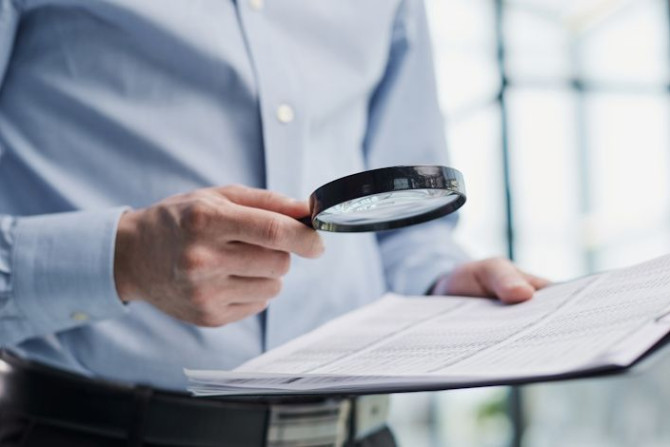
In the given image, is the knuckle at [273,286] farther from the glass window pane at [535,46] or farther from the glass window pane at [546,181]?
the glass window pane at [535,46]

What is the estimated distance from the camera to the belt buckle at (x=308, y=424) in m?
0.76

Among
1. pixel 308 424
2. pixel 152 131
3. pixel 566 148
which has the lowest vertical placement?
pixel 308 424

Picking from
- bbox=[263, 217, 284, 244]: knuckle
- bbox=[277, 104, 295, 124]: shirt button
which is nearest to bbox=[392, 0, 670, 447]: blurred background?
bbox=[277, 104, 295, 124]: shirt button

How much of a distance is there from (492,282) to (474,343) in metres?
0.24

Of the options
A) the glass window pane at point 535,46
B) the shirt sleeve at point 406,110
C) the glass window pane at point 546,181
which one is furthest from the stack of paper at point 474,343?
the glass window pane at point 535,46

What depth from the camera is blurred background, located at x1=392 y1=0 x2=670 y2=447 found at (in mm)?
3021

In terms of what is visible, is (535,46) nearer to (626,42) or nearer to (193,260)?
(626,42)

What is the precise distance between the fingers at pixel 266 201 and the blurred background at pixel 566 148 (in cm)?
228

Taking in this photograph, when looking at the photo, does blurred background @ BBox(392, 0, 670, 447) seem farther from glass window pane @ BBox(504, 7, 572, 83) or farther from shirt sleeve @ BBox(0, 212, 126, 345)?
shirt sleeve @ BBox(0, 212, 126, 345)

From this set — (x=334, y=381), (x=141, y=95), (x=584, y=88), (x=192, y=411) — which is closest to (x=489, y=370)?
(x=334, y=381)

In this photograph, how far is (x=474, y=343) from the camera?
0.54 m

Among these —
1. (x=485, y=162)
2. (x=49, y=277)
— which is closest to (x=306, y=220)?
(x=49, y=277)

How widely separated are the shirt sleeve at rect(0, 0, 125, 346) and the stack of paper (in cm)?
15

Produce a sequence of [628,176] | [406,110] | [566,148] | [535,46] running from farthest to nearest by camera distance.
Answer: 1. [566,148]
2. [628,176]
3. [535,46]
4. [406,110]
